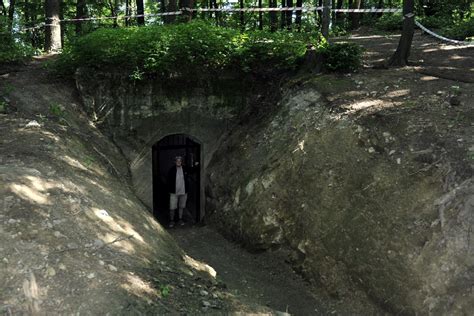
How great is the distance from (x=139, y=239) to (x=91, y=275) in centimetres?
132

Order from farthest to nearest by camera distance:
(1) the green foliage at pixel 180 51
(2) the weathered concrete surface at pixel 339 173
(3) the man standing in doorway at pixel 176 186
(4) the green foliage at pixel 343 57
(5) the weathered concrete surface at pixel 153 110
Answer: (3) the man standing in doorway at pixel 176 186, (5) the weathered concrete surface at pixel 153 110, (1) the green foliage at pixel 180 51, (4) the green foliage at pixel 343 57, (2) the weathered concrete surface at pixel 339 173

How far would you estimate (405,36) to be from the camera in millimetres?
9781

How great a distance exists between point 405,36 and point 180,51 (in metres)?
5.24

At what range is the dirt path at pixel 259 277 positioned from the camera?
23.5 feet

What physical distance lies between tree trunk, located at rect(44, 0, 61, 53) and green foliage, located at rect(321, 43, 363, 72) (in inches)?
319

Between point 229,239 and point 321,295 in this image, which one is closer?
point 321,295

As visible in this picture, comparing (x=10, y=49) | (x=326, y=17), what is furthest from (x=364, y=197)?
(x=10, y=49)

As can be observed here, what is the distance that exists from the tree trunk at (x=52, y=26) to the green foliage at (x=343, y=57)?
8103 millimetres

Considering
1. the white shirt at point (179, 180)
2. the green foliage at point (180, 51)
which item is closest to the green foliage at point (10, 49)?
the green foliage at point (180, 51)

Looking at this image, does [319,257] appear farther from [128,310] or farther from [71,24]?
[71,24]

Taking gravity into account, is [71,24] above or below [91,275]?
above

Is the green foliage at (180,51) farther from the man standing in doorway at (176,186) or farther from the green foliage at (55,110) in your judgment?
the man standing in doorway at (176,186)

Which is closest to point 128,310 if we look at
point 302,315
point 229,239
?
point 302,315

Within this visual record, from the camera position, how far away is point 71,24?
80.5ft
